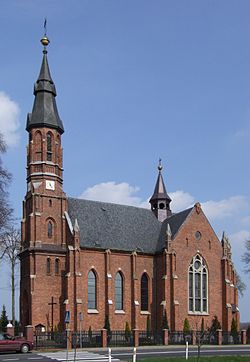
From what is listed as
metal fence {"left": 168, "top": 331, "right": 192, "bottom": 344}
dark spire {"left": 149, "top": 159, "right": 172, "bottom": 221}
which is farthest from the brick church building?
metal fence {"left": 168, "top": 331, "right": 192, "bottom": 344}

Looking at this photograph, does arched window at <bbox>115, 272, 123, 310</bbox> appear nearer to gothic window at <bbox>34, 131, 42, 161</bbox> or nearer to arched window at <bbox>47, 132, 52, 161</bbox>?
arched window at <bbox>47, 132, 52, 161</bbox>

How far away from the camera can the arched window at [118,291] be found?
53794 mm

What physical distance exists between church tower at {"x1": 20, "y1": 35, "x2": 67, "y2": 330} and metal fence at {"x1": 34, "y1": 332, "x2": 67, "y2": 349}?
7431 mm

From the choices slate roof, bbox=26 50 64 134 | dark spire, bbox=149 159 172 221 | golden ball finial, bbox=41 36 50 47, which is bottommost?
dark spire, bbox=149 159 172 221

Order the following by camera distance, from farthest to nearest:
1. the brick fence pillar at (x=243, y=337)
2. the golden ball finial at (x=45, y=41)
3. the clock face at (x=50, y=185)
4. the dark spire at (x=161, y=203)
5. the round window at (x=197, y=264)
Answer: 1. the dark spire at (x=161, y=203)
2. the golden ball finial at (x=45, y=41)
3. the round window at (x=197, y=264)
4. the clock face at (x=50, y=185)
5. the brick fence pillar at (x=243, y=337)

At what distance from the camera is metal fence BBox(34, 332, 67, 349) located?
40.9 metres

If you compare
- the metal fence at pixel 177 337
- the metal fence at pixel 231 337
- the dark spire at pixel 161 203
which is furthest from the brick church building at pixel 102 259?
the metal fence at pixel 177 337

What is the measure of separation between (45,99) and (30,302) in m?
19.3

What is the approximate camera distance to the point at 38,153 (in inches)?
2143

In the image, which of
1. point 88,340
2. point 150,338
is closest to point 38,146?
point 88,340

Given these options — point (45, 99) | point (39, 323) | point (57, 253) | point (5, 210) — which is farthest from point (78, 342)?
point (45, 99)

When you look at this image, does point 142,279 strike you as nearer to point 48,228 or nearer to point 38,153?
point 48,228

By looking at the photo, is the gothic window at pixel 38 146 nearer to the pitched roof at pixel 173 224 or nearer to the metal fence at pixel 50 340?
the pitched roof at pixel 173 224

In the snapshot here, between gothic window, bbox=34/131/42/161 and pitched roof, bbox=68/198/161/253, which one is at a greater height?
gothic window, bbox=34/131/42/161
